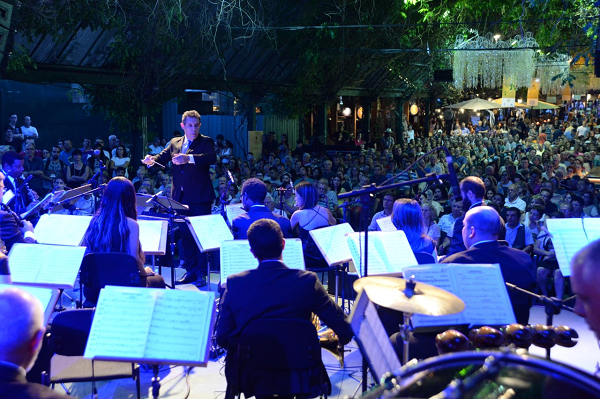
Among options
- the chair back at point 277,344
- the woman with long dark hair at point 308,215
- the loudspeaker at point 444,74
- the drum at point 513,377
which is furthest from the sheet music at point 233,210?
the loudspeaker at point 444,74

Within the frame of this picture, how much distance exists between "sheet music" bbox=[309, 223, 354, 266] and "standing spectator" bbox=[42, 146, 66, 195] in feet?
25.1

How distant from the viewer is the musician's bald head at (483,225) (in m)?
4.44

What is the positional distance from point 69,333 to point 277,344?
1.40 meters

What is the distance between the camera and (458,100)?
30.9 meters

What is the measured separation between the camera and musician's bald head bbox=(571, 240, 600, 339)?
1980mm

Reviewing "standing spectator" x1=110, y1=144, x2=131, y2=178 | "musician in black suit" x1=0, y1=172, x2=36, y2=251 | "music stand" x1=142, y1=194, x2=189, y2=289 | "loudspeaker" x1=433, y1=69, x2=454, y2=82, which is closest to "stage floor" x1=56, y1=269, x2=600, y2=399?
"music stand" x1=142, y1=194, x2=189, y2=289

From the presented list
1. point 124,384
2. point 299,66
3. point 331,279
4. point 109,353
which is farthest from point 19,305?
point 299,66

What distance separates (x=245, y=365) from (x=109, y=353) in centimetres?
82

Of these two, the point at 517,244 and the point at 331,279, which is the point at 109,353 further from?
the point at 517,244

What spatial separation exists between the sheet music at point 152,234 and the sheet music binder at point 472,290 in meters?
2.80

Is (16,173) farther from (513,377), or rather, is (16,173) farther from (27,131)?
(27,131)

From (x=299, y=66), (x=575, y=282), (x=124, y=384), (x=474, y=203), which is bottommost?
(x=124, y=384)

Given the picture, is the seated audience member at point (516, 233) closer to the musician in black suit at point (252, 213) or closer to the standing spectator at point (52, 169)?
the musician in black suit at point (252, 213)

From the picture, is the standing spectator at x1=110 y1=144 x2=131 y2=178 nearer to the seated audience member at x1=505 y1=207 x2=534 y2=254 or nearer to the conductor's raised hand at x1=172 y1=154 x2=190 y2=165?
the conductor's raised hand at x1=172 y1=154 x2=190 y2=165
